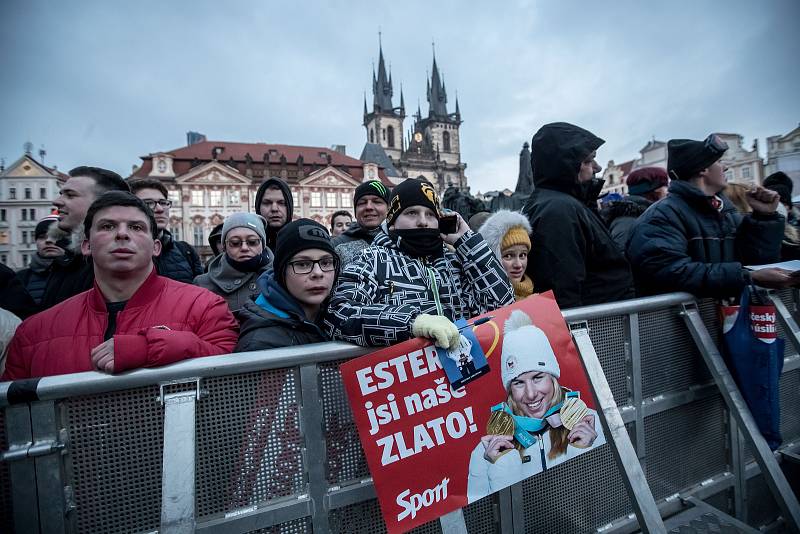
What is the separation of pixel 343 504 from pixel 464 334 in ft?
2.81

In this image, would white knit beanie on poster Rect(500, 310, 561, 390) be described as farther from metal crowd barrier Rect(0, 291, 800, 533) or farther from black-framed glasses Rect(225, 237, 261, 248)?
black-framed glasses Rect(225, 237, 261, 248)

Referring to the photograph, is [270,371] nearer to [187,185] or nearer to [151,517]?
[151,517]

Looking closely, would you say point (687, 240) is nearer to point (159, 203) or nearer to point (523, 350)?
point (523, 350)

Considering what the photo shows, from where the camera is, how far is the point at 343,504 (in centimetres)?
155

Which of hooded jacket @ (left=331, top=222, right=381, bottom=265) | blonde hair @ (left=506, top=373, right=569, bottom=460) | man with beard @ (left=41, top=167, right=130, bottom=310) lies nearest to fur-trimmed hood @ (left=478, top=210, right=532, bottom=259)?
blonde hair @ (left=506, top=373, right=569, bottom=460)

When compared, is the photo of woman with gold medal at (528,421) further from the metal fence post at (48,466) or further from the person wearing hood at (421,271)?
the metal fence post at (48,466)

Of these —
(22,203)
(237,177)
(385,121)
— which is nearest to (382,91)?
(385,121)

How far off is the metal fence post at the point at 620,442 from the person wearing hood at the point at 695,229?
1.11 metres

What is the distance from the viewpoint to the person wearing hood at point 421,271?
202cm

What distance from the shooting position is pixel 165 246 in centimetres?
340

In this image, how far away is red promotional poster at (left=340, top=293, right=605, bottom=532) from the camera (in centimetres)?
Result: 153

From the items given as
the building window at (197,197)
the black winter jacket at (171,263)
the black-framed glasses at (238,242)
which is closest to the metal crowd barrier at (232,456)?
the black-framed glasses at (238,242)

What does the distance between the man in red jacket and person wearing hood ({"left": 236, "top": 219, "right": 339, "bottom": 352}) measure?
204 millimetres

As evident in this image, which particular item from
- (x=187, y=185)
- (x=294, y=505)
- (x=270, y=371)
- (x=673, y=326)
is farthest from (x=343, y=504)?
(x=187, y=185)
